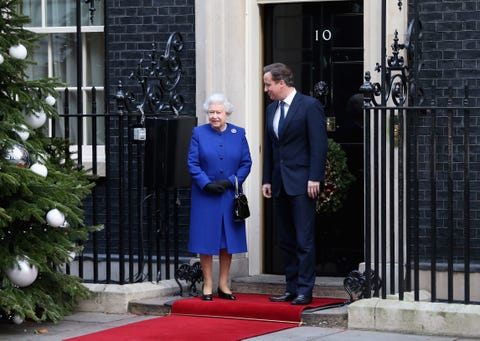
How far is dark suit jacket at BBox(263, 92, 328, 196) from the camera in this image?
32.6ft

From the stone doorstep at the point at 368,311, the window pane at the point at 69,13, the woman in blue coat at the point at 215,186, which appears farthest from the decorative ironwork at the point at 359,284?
the window pane at the point at 69,13

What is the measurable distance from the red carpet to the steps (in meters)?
0.12

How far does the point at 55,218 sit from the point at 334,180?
2.75m

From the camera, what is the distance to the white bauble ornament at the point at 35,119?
32.3ft

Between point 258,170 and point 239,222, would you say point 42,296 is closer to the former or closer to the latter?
point 239,222

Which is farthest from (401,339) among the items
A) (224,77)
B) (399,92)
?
(224,77)

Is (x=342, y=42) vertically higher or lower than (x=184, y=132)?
higher

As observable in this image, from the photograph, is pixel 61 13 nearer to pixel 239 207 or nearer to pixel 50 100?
pixel 50 100

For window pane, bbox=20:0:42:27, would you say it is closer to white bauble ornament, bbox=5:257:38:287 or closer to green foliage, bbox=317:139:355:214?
green foliage, bbox=317:139:355:214

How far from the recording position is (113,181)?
39.4 feet

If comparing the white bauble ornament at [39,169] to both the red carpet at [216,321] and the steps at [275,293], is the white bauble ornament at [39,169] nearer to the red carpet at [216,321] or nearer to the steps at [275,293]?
the red carpet at [216,321]

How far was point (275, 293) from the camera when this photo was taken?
432 inches

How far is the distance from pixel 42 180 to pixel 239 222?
179 cm

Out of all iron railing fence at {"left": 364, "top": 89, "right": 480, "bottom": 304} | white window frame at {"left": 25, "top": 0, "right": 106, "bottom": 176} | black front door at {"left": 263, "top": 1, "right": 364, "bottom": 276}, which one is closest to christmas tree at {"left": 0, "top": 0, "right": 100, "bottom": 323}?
white window frame at {"left": 25, "top": 0, "right": 106, "bottom": 176}
